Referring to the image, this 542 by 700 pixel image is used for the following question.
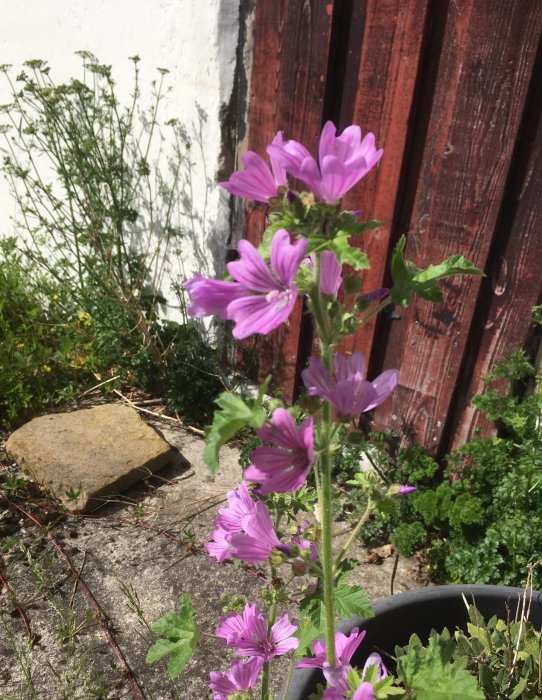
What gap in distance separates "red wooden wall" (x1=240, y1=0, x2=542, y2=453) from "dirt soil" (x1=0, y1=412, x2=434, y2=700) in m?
0.83

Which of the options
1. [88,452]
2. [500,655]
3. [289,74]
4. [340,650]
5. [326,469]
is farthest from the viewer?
[88,452]

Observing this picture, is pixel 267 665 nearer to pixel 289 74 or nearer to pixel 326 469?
pixel 326 469

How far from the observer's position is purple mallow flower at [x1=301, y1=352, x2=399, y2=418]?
0.93m

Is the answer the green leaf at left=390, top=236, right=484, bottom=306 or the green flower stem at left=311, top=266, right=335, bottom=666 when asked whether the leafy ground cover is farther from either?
the green leaf at left=390, top=236, right=484, bottom=306

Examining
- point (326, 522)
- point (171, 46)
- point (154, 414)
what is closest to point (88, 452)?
point (154, 414)

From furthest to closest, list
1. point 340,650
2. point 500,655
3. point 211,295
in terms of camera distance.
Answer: point 500,655
point 340,650
point 211,295

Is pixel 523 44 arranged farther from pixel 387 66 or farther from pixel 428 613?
pixel 428 613

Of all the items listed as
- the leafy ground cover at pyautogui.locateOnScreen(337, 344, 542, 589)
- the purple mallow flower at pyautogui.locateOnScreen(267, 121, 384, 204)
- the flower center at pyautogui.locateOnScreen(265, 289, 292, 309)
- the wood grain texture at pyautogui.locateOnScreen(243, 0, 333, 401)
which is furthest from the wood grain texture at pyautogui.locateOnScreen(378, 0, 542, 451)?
the flower center at pyautogui.locateOnScreen(265, 289, 292, 309)

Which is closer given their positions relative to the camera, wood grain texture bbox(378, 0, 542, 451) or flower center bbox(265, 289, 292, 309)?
flower center bbox(265, 289, 292, 309)

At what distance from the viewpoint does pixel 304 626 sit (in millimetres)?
1373

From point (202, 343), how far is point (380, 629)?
7.32 feet

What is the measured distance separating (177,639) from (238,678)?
0.48ft

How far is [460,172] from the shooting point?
2.37 meters

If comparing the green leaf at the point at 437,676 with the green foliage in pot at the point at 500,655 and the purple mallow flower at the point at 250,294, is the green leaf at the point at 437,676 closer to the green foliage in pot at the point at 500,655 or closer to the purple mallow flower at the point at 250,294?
the green foliage in pot at the point at 500,655
